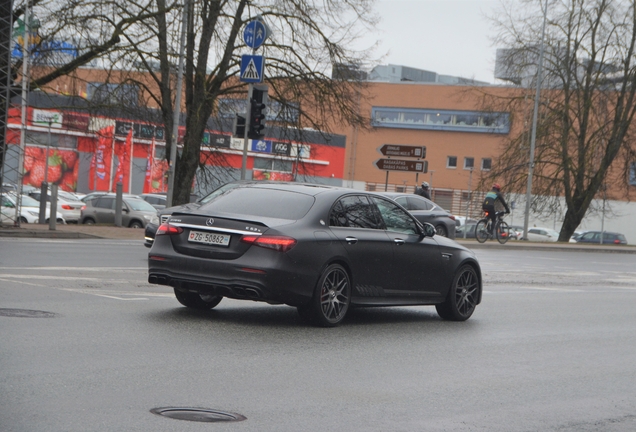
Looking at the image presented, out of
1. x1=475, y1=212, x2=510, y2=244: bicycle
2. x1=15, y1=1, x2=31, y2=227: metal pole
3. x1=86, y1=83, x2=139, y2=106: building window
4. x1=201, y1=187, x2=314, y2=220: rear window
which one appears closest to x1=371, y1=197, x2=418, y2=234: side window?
x1=201, y1=187, x2=314, y2=220: rear window

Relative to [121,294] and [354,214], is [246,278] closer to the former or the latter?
[354,214]

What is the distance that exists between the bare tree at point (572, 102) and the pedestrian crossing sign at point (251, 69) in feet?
86.2

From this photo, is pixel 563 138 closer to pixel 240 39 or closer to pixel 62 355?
pixel 240 39

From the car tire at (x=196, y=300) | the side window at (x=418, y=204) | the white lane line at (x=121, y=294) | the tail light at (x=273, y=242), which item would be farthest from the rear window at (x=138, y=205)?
the tail light at (x=273, y=242)

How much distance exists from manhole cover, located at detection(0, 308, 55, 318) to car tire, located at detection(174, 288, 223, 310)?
68.3 inches

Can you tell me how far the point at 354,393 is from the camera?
7.20 metres

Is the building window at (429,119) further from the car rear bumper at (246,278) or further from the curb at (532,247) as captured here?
the car rear bumper at (246,278)

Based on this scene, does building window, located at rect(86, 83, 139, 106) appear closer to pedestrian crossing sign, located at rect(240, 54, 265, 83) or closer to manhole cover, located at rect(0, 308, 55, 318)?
pedestrian crossing sign, located at rect(240, 54, 265, 83)

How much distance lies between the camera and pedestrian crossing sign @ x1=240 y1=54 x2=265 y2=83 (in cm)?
2486

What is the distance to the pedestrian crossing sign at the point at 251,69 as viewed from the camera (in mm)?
24859

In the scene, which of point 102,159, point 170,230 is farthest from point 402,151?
point 102,159

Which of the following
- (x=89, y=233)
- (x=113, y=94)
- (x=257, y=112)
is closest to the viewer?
(x=257, y=112)

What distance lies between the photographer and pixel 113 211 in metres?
41.7

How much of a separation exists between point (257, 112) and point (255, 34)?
1986mm
